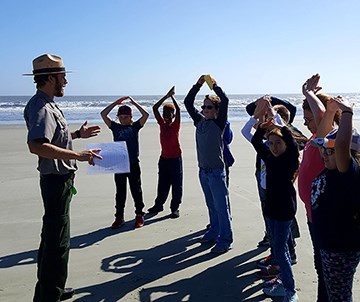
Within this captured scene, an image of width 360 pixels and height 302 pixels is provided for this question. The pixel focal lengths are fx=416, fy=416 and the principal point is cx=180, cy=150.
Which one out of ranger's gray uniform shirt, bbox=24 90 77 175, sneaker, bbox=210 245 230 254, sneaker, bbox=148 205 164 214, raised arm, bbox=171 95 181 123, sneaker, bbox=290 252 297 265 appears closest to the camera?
ranger's gray uniform shirt, bbox=24 90 77 175

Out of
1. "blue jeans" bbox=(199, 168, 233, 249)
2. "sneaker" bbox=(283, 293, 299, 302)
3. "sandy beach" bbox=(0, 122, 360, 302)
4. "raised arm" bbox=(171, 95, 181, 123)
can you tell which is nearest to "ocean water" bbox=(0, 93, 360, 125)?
"raised arm" bbox=(171, 95, 181, 123)

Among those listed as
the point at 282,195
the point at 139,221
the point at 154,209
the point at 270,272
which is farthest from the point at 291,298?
the point at 154,209

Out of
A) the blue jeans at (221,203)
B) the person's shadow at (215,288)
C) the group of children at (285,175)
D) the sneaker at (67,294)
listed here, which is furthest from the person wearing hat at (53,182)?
the blue jeans at (221,203)

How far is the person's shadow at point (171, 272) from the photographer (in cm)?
407

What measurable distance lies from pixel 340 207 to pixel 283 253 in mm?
1279

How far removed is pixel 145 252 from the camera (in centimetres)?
514

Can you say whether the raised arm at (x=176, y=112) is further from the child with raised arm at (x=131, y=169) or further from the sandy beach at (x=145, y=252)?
the sandy beach at (x=145, y=252)

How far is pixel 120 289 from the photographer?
4.15 metres

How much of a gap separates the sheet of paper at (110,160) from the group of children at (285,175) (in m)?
1.09

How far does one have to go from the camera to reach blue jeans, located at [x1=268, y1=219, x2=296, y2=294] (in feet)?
12.3

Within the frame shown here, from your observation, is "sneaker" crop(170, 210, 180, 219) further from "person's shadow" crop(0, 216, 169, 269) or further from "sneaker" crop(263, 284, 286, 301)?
"sneaker" crop(263, 284, 286, 301)

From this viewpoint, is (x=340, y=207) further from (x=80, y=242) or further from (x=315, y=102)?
(x=80, y=242)

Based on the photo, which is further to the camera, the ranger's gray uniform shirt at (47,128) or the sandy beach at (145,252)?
the sandy beach at (145,252)

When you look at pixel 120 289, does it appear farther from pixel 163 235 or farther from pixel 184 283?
pixel 163 235
